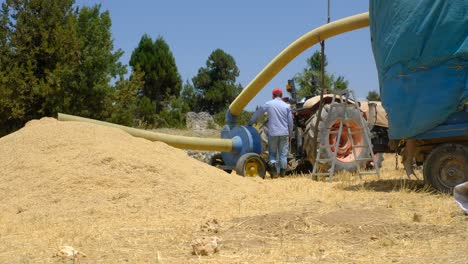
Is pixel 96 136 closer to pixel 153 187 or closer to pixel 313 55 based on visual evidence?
pixel 153 187

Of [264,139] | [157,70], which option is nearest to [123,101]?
[264,139]

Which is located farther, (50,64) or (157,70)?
(157,70)

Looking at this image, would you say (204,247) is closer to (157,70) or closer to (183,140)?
(183,140)

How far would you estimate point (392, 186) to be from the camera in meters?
8.33

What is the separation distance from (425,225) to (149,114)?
24516 millimetres

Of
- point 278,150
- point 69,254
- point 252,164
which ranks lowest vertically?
point 69,254

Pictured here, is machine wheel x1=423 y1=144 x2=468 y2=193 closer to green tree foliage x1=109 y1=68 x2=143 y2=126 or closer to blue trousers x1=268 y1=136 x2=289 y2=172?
blue trousers x1=268 y1=136 x2=289 y2=172

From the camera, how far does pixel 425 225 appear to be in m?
5.18

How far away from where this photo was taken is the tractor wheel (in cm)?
1020

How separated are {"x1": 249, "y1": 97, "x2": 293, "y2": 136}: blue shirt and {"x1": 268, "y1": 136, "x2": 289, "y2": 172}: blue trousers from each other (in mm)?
119

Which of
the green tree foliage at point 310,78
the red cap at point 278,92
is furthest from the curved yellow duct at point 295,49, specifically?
the green tree foliage at point 310,78

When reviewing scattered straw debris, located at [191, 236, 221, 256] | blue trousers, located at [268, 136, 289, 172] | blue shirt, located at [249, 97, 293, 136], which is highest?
blue shirt, located at [249, 97, 293, 136]

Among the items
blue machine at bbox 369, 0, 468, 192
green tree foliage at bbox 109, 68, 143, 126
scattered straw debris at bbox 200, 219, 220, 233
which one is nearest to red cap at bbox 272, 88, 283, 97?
blue machine at bbox 369, 0, 468, 192

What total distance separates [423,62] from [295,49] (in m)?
4.11
